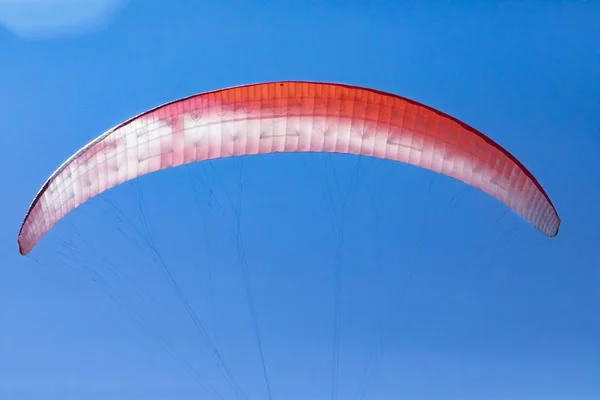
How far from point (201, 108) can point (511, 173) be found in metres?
5.92

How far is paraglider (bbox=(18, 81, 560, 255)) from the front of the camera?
432 inches

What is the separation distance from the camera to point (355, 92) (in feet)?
36.5

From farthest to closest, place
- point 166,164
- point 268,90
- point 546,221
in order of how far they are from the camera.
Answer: point 546,221
point 166,164
point 268,90

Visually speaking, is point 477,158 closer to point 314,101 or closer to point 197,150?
point 314,101

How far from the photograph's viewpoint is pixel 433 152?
39.7ft

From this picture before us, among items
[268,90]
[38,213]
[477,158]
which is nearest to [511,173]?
[477,158]

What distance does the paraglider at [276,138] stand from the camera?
1098 cm

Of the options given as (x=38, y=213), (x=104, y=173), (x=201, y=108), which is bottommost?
(x=38, y=213)

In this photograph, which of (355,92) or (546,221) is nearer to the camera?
(355,92)

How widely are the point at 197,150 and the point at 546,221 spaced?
7089 mm

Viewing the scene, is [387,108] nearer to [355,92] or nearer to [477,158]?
[355,92]

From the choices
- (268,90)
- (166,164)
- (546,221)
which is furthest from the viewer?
(546,221)

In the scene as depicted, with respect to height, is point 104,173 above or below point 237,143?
below

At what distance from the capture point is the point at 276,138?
1183cm
